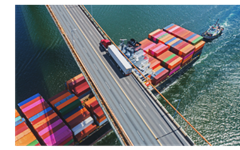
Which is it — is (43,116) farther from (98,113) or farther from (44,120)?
(98,113)

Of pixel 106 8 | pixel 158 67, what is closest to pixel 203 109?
pixel 158 67

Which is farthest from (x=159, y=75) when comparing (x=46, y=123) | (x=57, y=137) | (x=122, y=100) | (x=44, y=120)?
(x=44, y=120)

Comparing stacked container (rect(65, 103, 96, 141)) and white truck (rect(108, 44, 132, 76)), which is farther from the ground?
white truck (rect(108, 44, 132, 76))

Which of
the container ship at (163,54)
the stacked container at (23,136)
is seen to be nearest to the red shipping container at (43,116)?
the stacked container at (23,136)

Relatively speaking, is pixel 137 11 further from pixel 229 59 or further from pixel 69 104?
pixel 69 104

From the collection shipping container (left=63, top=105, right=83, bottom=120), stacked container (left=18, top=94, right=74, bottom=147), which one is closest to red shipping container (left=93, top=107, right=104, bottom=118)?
shipping container (left=63, top=105, right=83, bottom=120)

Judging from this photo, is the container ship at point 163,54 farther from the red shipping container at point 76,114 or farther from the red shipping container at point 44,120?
the red shipping container at point 44,120

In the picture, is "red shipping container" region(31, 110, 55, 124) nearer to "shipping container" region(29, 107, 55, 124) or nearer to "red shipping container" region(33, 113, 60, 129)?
"shipping container" region(29, 107, 55, 124)
